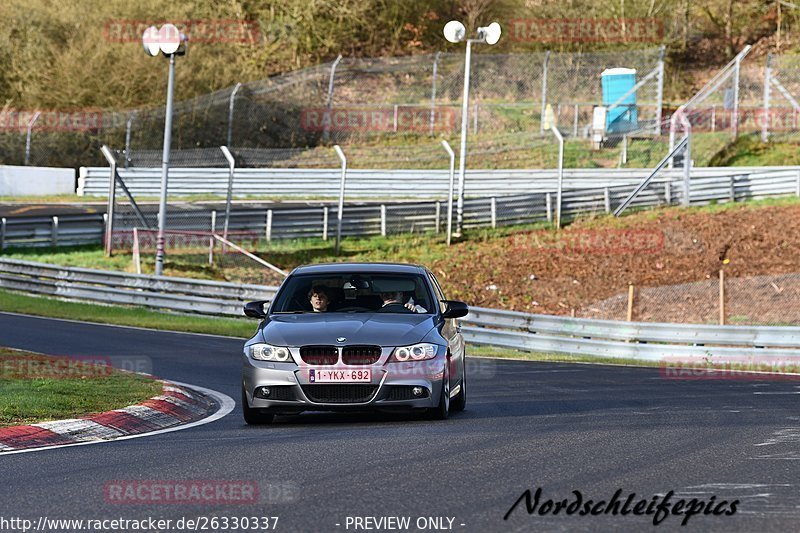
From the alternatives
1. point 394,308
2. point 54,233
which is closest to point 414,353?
point 394,308

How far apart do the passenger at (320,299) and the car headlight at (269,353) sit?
105 cm

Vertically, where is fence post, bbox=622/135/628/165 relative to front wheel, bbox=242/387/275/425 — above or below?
above

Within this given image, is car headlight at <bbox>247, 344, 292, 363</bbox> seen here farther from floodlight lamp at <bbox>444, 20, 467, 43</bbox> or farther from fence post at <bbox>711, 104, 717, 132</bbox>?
fence post at <bbox>711, 104, 717, 132</bbox>

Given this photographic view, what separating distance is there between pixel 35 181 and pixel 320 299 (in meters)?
37.4

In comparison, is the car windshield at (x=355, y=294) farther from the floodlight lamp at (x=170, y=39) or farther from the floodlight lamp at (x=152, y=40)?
the floodlight lamp at (x=152, y=40)

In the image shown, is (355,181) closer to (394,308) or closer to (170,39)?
(170,39)

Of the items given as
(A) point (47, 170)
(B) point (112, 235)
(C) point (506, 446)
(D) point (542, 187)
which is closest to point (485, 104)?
(D) point (542, 187)

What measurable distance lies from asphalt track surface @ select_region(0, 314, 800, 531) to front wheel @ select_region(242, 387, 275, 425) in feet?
0.41

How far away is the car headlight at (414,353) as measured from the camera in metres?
11.3

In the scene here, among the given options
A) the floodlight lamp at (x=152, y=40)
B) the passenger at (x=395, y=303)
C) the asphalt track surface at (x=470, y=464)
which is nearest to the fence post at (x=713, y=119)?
the floodlight lamp at (x=152, y=40)

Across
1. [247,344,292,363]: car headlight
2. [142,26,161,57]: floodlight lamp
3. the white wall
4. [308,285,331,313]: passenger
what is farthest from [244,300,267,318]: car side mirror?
the white wall

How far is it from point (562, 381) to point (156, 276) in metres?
14.6

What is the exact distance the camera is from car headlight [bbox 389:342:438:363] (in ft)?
37.2

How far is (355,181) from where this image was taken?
4631 centimetres
